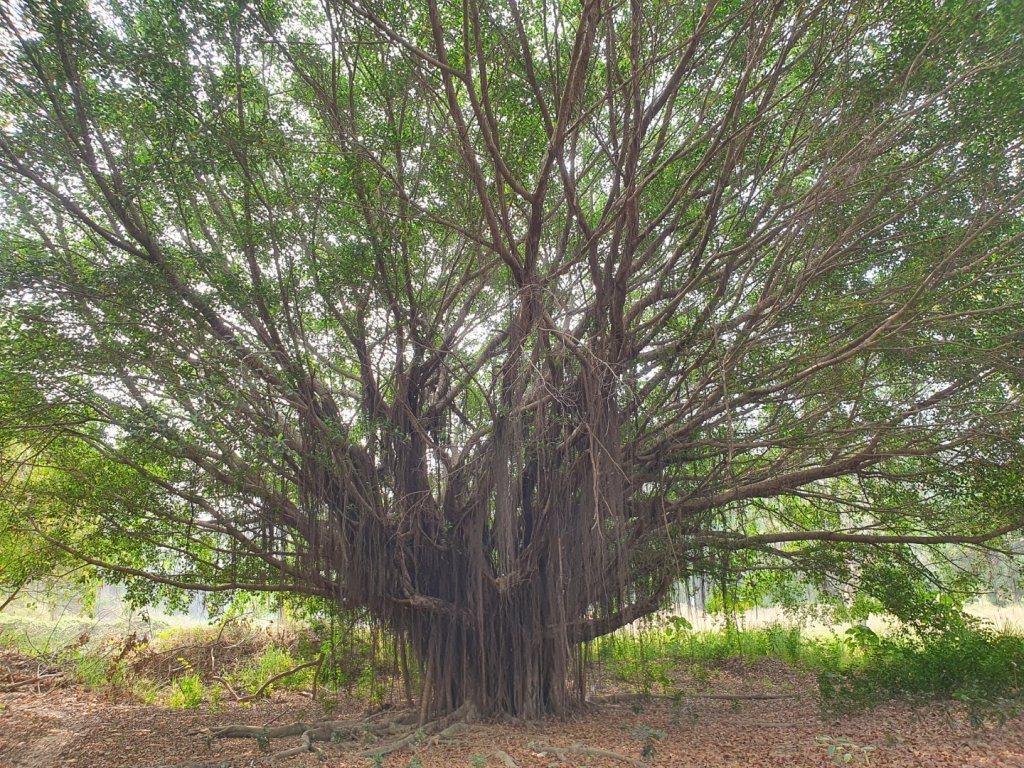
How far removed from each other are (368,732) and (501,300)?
358 cm

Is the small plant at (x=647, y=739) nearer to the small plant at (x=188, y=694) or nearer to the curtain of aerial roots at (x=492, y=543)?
the curtain of aerial roots at (x=492, y=543)

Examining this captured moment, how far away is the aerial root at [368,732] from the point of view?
4.39 m

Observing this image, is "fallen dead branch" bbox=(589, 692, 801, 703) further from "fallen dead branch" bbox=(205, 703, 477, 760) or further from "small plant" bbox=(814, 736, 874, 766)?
"small plant" bbox=(814, 736, 874, 766)

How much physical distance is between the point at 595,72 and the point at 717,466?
302 cm

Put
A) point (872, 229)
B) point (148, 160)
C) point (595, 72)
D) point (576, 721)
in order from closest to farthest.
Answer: point (148, 160), point (872, 229), point (595, 72), point (576, 721)

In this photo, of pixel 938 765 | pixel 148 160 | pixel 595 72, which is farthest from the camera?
pixel 595 72

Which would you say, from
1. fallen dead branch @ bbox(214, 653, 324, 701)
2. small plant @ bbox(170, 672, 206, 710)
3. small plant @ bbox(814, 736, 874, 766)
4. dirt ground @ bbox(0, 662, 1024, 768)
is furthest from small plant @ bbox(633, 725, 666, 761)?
small plant @ bbox(170, 672, 206, 710)

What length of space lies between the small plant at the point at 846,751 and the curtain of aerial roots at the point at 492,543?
1.47 metres

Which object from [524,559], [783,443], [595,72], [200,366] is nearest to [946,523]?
[783,443]

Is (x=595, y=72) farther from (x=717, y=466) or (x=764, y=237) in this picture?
(x=717, y=466)

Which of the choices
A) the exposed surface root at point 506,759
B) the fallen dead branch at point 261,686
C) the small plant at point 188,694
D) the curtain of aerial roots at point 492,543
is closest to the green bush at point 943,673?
the curtain of aerial roots at point 492,543

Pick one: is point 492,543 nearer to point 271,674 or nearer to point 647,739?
point 647,739

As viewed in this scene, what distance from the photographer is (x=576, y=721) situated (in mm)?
5117

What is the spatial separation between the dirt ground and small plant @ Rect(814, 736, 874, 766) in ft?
0.04
